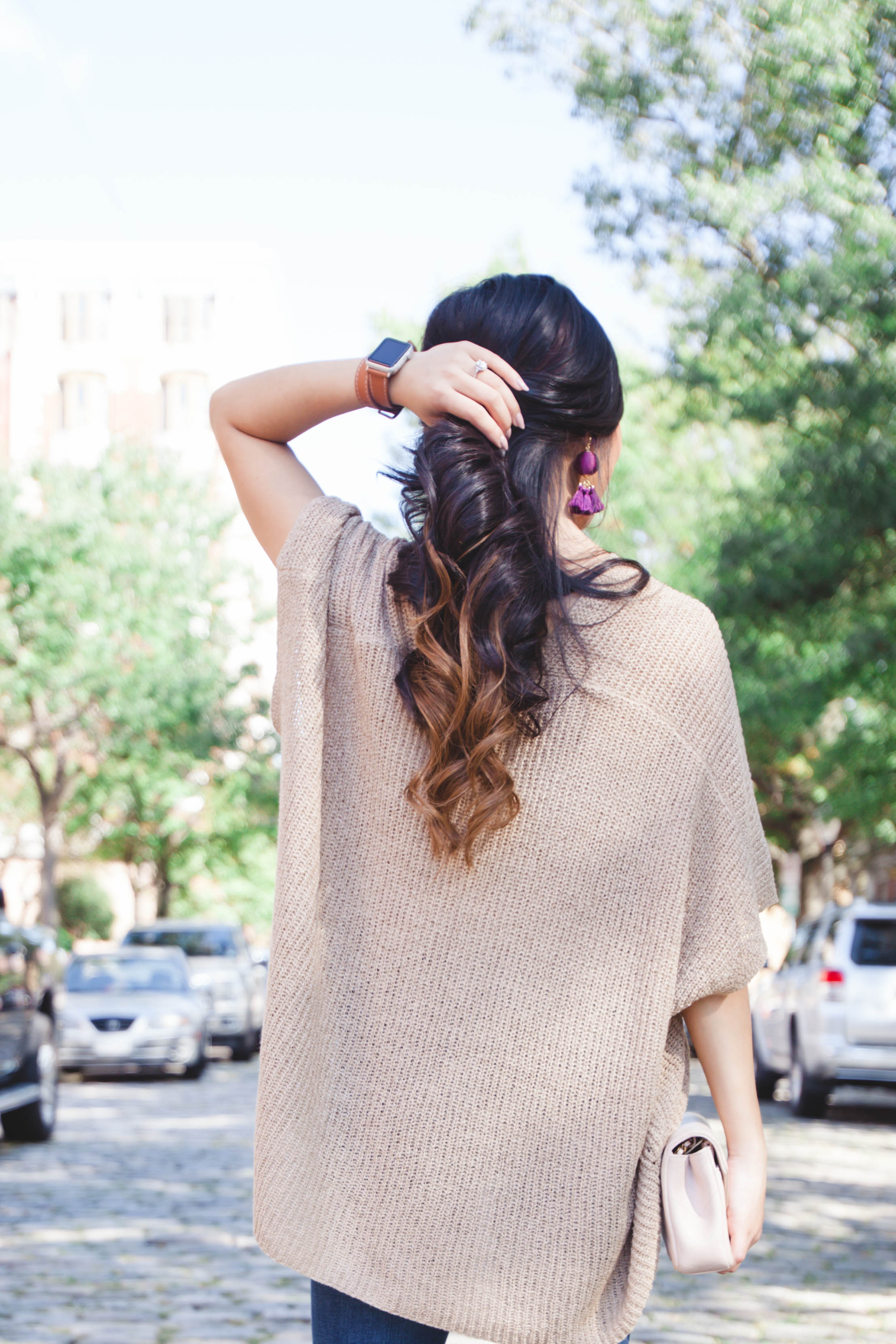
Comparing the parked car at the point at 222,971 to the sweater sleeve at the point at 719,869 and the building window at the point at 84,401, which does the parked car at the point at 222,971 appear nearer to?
the sweater sleeve at the point at 719,869

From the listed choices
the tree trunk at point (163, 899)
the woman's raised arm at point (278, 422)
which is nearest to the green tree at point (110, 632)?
the tree trunk at point (163, 899)

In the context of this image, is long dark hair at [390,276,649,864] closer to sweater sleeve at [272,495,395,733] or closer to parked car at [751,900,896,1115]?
sweater sleeve at [272,495,395,733]

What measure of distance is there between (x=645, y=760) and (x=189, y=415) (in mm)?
64908

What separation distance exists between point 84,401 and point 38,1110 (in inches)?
2265

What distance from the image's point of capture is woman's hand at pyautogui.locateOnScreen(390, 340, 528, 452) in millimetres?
1618

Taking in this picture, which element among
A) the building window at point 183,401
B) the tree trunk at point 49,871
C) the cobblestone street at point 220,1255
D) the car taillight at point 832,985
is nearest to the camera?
the cobblestone street at point 220,1255

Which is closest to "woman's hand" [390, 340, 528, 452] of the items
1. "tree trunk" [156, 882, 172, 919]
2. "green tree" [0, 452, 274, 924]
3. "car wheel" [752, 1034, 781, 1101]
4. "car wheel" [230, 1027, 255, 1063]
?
"car wheel" [752, 1034, 781, 1101]

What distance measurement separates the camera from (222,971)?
2083 centimetres

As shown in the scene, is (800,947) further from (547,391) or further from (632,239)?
(547,391)

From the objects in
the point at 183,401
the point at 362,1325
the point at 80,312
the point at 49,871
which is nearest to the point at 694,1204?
the point at 362,1325

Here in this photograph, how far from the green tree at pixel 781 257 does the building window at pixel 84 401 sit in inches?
2049

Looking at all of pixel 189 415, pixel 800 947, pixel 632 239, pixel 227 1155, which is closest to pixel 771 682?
pixel 800 947

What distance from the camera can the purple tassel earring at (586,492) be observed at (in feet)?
5.74

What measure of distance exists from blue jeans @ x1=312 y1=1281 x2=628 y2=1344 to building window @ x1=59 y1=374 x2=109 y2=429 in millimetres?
65837
